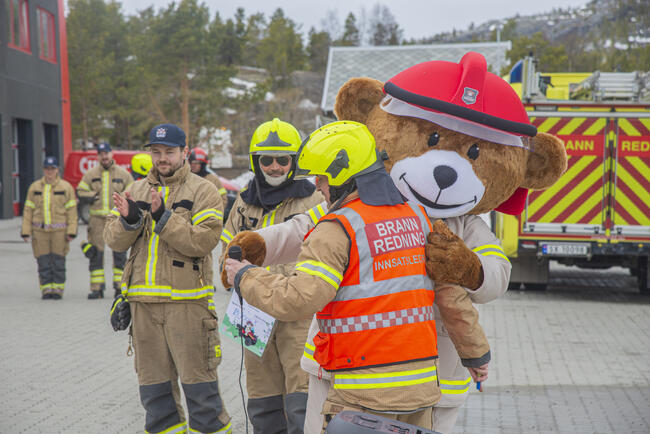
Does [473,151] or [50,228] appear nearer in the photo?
[473,151]

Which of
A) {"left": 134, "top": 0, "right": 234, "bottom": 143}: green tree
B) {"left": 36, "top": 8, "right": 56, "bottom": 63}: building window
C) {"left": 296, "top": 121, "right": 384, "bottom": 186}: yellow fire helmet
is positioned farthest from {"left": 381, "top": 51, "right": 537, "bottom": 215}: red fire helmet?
{"left": 134, "top": 0, "right": 234, "bottom": 143}: green tree

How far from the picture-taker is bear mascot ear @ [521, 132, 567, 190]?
3367 millimetres

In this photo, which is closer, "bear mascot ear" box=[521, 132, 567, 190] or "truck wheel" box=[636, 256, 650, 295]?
"bear mascot ear" box=[521, 132, 567, 190]

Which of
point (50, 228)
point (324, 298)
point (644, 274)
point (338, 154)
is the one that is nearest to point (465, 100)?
point (338, 154)

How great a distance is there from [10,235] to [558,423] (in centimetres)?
1779

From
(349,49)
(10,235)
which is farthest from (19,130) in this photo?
(349,49)

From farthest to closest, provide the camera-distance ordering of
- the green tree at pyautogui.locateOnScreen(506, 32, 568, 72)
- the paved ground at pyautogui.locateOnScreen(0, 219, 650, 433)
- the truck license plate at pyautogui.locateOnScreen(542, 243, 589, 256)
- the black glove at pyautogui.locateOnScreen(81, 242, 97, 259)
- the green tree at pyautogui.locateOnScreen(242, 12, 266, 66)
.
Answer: the green tree at pyautogui.locateOnScreen(242, 12, 266, 66) < the green tree at pyautogui.locateOnScreen(506, 32, 568, 72) < the truck license plate at pyautogui.locateOnScreen(542, 243, 589, 256) < the black glove at pyautogui.locateOnScreen(81, 242, 97, 259) < the paved ground at pyautogui.locateOnScreen(0, 219, 650, 433)

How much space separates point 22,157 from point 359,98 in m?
24.6

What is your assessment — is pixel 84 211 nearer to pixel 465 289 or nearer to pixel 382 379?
pixel 465 289

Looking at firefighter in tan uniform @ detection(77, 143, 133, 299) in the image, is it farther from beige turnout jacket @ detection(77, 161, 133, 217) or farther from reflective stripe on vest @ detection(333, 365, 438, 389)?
reflective stripe on vest @ detection(333, 365, 438, 389)

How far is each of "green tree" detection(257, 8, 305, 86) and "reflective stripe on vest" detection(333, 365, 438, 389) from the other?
61142 mm

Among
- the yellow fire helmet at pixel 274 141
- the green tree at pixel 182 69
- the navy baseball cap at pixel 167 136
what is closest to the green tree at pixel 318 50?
the green tree at pixel 182 69

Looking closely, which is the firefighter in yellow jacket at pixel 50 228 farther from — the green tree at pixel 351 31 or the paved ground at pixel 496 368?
the green tree at pixel 351 31

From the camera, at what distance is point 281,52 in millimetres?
67938
